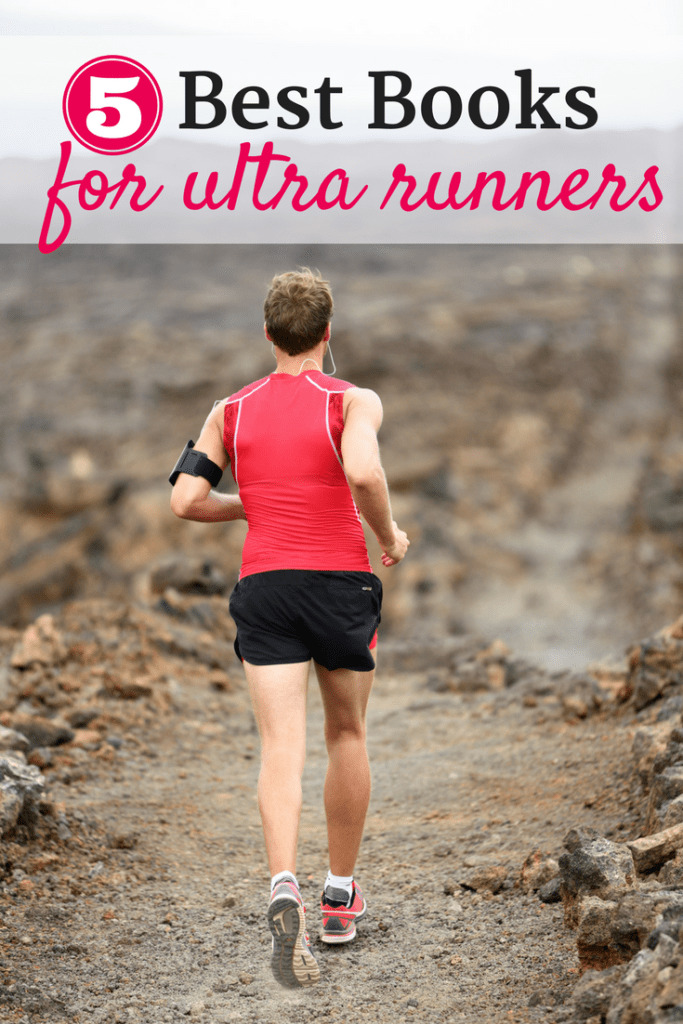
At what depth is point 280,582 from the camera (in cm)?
293

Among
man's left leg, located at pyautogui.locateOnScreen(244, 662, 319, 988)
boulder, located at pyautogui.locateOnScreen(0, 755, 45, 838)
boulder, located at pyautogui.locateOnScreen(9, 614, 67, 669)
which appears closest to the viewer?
man's left leg, located at pyautogui.locateOnScreen(244, 662, 319, 988)

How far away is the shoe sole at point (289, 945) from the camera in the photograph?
2.70 meters

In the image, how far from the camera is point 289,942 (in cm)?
271

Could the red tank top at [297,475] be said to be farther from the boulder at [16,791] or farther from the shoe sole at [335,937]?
the boulder at [16,791]

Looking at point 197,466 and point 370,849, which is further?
point 370,849

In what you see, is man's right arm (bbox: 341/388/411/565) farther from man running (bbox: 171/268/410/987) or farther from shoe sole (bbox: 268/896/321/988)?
shoe sole (bbox: 268/896/321/988)

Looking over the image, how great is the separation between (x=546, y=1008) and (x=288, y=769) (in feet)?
2.98

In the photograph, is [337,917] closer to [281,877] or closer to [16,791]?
[281,877]

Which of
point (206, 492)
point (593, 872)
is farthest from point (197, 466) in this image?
point (593, 872)

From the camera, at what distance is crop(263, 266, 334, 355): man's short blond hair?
2934mm

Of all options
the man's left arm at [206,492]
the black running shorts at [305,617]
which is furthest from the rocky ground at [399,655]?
the man's left arm at [206,492]

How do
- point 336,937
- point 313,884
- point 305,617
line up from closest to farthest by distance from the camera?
point 305,617 → point 336,937 → point 313,884

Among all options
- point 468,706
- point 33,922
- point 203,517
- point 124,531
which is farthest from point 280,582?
point 124,531

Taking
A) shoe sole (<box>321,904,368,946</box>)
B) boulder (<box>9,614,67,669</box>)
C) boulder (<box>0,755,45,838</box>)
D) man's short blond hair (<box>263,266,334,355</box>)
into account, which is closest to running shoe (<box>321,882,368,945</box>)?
shoe sole (<box>321,904,368,946</box>)
